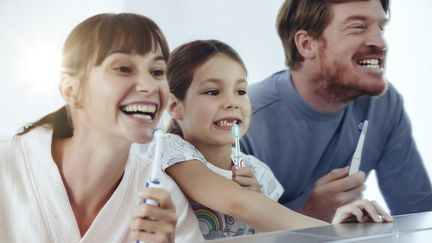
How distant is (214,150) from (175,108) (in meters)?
0.12

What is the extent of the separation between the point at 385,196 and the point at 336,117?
262 millimetres

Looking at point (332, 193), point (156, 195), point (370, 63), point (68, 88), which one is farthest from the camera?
point (370, 63)

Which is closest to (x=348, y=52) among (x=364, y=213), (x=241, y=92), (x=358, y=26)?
(x=358, y=26)

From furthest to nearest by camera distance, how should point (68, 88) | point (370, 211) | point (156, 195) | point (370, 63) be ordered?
point (370, 63) → point (370, 211) → point (68, 88) → point (156, 195)

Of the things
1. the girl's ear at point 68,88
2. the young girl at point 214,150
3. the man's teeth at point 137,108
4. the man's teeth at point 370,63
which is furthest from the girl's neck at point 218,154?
the man's teeth at point 370,63

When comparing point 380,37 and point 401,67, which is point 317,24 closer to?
point 380,37

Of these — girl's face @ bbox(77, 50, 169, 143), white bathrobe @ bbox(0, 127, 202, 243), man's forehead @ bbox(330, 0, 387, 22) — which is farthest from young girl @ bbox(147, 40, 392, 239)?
man's forehead @ bbox(330, 0, 387, 22)

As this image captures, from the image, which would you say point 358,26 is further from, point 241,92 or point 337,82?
point 241,92

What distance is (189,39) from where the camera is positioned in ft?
3.96

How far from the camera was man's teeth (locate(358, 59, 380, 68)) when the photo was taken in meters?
1.52

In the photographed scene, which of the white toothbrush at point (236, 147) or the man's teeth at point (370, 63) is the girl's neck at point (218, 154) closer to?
the white toothbrush at point (236, 147)

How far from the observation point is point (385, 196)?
1578mm

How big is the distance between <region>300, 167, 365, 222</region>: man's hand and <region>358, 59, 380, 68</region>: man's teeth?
0.26m

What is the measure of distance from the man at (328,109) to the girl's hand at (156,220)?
1.50 feet
